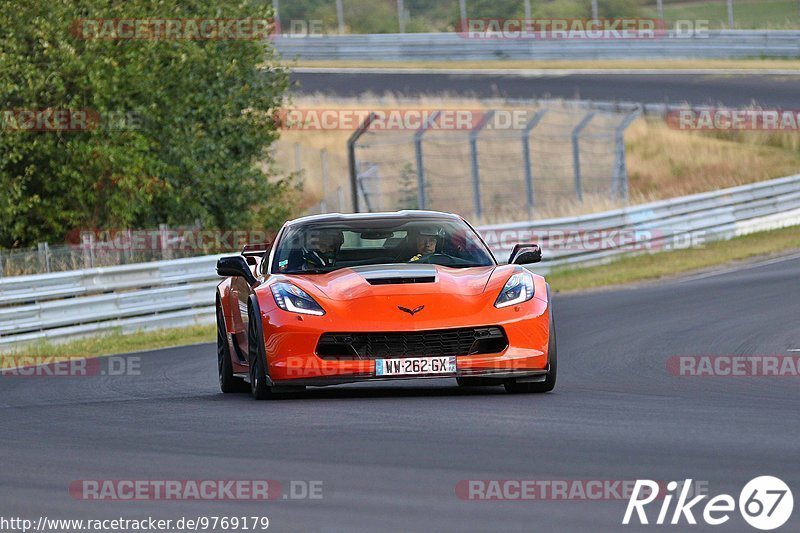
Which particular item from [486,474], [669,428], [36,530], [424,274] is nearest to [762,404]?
[669,428]

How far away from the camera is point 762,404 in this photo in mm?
8789

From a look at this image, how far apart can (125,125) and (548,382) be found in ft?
50.3

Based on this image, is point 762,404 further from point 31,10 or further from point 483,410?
point 31,10

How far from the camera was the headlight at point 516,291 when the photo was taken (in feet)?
31.5

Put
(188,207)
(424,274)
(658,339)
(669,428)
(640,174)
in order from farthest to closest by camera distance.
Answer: (640,174)
(188,207)
(658,339)
(424,274)
(669,428)

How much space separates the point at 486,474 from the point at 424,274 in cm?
348

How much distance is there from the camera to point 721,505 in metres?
5.48

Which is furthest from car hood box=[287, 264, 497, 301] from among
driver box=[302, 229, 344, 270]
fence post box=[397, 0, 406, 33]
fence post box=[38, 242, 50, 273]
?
fence post box=[397, 0, 406, 33]

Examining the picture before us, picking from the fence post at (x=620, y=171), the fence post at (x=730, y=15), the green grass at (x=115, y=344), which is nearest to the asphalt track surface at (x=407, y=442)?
the green grass at (x=115, y=344)

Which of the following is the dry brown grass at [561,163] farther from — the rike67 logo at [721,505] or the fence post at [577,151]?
the rike67 logo at [721,505]

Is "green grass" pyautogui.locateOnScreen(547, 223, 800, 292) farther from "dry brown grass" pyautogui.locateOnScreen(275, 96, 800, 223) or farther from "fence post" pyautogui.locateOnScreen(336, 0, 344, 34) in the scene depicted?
"fence post" pyautogui.locateOnScreen(336, 0, 344, 34)

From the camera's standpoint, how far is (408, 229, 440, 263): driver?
34.6 ft

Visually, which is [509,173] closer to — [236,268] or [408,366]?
[236,268]

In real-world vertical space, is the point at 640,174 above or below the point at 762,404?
below
